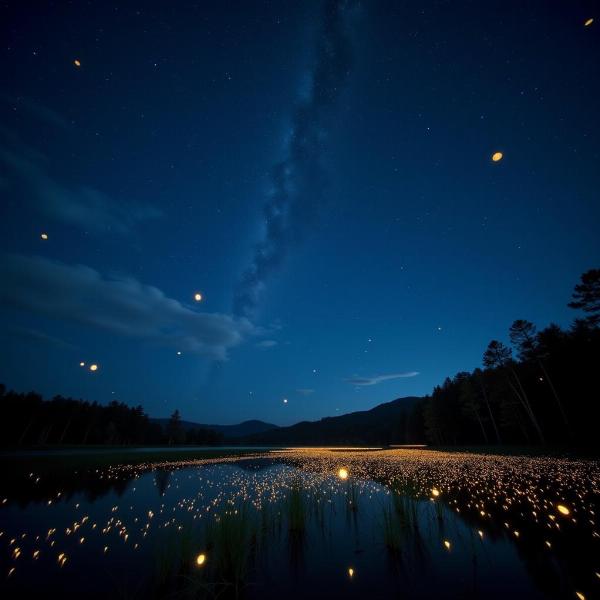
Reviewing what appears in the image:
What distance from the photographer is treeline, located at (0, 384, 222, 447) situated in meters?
62.0

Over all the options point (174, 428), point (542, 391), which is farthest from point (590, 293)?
point (174, 428)

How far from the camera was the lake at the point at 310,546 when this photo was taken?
16.1 ft

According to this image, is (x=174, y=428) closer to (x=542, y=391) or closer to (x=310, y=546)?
(x=542, y=391)

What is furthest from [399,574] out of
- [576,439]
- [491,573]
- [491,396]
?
[491,396]

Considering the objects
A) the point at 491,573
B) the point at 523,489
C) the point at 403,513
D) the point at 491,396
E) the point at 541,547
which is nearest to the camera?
the point at 491,573

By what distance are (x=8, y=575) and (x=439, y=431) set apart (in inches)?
2659

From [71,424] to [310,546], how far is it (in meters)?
94.4

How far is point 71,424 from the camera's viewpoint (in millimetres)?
75438

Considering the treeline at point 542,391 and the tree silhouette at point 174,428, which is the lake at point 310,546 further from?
the tree silhouette at point 174,428

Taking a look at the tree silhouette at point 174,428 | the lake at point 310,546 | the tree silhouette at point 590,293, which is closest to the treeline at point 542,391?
the tree silhouette at point 590,293

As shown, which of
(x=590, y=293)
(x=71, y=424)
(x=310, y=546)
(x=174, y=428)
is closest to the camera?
(x=310, y=546)

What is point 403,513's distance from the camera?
27.2ft

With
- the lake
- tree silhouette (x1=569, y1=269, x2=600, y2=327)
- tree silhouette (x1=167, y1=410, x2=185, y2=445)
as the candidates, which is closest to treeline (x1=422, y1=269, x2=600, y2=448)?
tree silhouette (x1=569, y1=269, x2=600, y2=327)

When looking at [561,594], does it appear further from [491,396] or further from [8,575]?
[491,396]
